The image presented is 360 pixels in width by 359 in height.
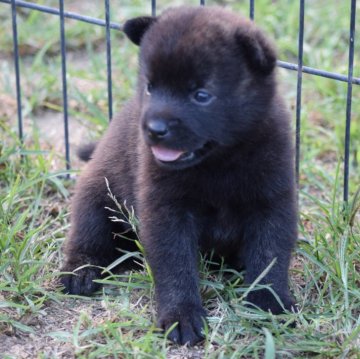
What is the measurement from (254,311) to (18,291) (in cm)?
103

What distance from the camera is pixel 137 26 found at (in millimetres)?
4078

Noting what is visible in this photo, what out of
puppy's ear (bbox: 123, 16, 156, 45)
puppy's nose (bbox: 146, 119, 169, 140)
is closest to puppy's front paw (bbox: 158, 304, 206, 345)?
puppy's nose (bbox: 146, 119, 169, 140)

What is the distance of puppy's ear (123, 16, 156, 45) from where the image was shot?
4.05 meters

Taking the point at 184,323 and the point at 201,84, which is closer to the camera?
the point at 201,84

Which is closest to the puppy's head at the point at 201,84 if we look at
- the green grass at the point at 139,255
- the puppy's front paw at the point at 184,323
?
the puppy's front paw at the point at 184,323

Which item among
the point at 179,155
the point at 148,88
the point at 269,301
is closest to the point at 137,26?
the point at 148,88

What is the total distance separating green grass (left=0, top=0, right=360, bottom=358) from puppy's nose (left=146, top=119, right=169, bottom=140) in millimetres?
776

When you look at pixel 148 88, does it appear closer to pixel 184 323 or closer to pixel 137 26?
pixel 137 26

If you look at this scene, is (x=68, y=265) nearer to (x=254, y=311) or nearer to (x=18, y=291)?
(x=18, y=291)

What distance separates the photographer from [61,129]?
6055 millimetres

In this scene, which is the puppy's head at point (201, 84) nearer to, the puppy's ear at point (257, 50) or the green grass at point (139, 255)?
the puppy's ear at point (257, 50)

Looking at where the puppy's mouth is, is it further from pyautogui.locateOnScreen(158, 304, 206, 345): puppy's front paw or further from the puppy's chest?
pyautogui.locateOnScreen(158, 304, 206, 345): puppy's front paw

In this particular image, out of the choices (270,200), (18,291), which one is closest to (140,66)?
(270,200)

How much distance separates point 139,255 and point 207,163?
687mm
